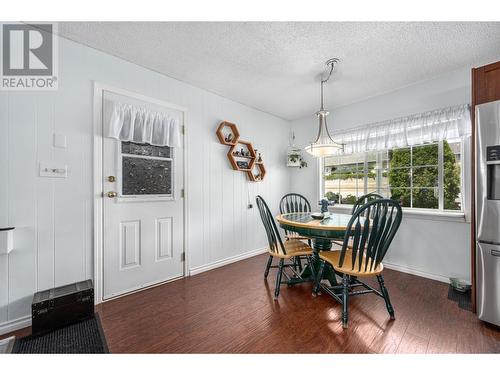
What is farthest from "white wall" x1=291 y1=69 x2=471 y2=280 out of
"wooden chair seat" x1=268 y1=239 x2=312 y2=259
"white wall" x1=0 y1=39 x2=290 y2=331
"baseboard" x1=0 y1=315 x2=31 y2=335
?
"baseboard" x1=0 y1=315 x2=31 y2=335

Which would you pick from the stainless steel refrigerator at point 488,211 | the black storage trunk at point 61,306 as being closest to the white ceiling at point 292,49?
the stainless steel refrigerator at point 488,211

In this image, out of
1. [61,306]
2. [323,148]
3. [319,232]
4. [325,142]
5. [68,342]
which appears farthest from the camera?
[325,142]

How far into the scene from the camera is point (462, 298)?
2109 millimetres

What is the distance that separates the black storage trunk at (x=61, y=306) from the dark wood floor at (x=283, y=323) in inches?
7.8

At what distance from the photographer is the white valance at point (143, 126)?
2.12m

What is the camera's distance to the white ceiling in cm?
179

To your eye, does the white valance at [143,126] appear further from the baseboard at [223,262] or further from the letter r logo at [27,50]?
the baseboard at [223,262]

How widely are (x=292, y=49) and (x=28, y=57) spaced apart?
2.33 metres

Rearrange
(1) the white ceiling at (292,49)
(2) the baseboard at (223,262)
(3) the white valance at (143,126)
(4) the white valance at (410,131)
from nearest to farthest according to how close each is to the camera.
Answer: (1) the white ceiling at (292,49), (3) the white valance at (143,126), (4) the white valance at (410,131), (2) the baseboard at (223,262)

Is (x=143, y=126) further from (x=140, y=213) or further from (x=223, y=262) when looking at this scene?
(x=223, y=262)

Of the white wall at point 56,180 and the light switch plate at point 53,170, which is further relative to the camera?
the light switch plate at point 53,170

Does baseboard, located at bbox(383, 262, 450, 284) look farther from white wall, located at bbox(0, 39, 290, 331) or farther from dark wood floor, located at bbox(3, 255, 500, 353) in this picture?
white wall, located at bbox(0, 39, 290, 331)

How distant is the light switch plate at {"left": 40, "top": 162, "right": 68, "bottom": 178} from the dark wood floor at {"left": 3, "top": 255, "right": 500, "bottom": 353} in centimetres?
129

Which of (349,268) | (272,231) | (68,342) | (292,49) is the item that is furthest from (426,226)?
(68,342)
